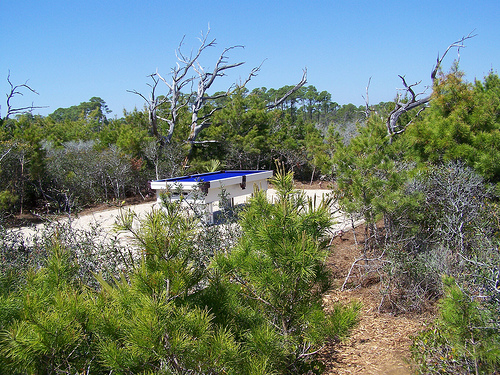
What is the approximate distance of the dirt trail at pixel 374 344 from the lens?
3600 mm

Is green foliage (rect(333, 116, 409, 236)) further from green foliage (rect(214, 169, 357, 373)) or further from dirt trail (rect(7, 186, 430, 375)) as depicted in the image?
green foliage (rect(214, 169, 357, 373))

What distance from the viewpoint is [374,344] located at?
13.4ft

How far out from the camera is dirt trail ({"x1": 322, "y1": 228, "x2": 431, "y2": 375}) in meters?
3.60

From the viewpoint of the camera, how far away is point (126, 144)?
14.8m

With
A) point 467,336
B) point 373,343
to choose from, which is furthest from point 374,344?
point 467,336

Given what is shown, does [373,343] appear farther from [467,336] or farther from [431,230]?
[431,230]

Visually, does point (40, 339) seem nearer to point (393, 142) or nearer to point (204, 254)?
point (204, 254)

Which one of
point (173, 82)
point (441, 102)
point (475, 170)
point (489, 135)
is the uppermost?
point (173, 82)

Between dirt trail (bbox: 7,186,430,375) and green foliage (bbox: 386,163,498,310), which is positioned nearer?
dirt trail (bbox: 7,186,430,375)

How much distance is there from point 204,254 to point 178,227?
5.74ft

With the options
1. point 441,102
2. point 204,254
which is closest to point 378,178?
point 441,102

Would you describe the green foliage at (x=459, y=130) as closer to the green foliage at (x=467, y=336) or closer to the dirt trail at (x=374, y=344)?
the dirt trail at (x=374, y=344)

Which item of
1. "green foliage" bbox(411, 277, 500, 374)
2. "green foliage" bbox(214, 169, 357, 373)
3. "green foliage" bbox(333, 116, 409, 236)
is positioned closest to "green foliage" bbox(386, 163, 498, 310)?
"green foliage" bbox(333, 116, 409, 236)

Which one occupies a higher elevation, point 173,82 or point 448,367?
point 173,82
